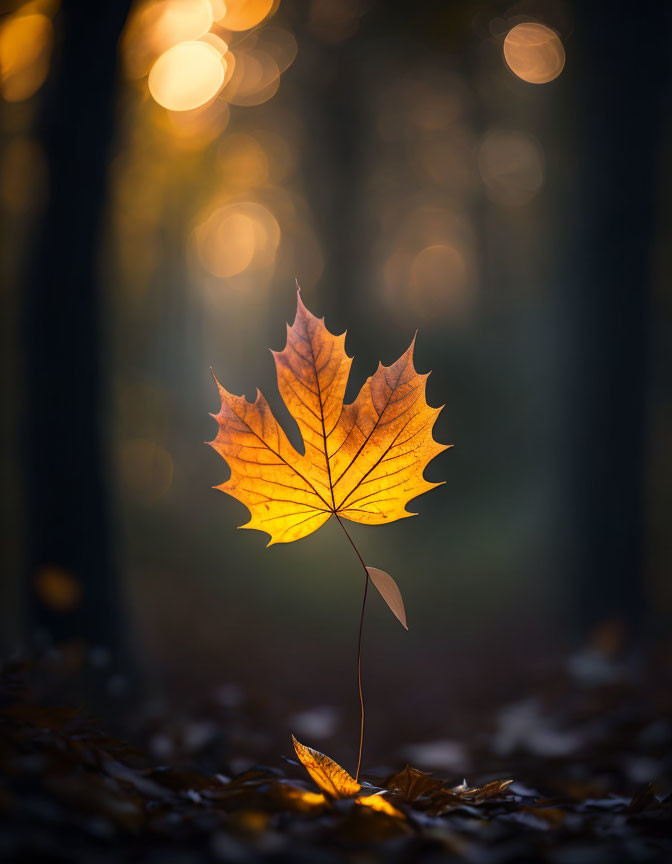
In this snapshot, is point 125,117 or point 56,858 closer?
point 56,858

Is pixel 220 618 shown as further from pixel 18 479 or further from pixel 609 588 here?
pixel 609 588

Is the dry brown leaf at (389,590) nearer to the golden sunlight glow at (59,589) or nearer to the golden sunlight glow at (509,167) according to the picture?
the golden sunlight glow at (59,589)

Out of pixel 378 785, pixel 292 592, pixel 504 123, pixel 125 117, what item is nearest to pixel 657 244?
pixel 125 117

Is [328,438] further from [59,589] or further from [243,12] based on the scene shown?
[243,12]

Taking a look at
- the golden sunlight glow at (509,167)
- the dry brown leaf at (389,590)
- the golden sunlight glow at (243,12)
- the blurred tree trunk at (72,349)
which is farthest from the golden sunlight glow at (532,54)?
the dry brown leaf at (389,590)

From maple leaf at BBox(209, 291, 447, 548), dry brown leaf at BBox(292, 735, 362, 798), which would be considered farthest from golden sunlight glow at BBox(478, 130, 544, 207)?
dry brown leaf at BBox(292, 735, 362, 798)
